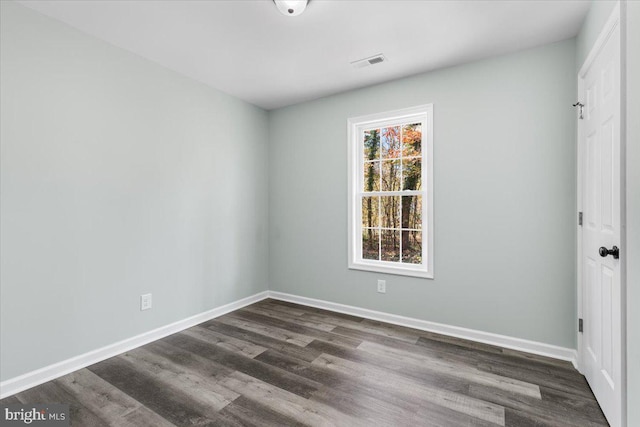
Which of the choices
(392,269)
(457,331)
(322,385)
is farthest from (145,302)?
(457,331)

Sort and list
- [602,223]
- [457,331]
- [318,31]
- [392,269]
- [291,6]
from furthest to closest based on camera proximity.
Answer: [392,269] → [457,331] → [318,31] → [291,6] → [602,223]

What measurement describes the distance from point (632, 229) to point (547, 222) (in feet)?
3.86

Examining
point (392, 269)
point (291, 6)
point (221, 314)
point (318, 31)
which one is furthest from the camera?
point (221, 314)

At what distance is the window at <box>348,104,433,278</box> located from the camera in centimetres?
306

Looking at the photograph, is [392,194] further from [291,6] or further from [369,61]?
[291,6]

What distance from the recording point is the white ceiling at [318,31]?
204cm

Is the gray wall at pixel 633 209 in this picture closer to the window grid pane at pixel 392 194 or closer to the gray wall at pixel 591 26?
the gray wall at pixel 591 26

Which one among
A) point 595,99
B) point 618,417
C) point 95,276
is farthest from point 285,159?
point 618,417

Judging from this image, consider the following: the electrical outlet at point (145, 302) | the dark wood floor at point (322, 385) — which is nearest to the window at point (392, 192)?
the dark wood floor at point (322, 385)

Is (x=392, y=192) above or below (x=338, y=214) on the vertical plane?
above

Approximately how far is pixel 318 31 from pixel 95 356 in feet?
10.1

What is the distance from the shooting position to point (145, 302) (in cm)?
272

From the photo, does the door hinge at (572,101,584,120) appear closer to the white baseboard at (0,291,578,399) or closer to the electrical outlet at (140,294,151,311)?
the white baseboard at (0,291,578,399)

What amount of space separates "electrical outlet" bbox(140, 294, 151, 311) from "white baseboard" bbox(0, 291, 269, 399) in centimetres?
23
